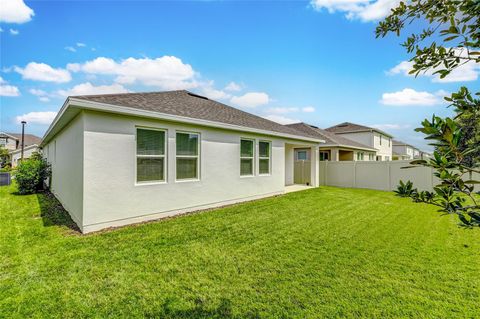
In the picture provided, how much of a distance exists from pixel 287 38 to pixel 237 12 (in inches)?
89.2

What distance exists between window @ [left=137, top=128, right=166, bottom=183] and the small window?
369cm

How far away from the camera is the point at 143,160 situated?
21.9 feet

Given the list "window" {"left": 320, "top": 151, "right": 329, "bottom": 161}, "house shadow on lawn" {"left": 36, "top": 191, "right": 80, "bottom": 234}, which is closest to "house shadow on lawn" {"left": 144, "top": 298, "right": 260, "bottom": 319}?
"house shadow on lawn" {"left": 36, "top": 191, "right": 80, "bottom": 234}

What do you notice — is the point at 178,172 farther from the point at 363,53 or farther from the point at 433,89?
the point at 363,53

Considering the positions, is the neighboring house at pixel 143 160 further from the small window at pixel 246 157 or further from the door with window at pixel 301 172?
the door with window at pixel 301 172

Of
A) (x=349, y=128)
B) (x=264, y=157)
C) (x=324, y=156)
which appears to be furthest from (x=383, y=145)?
(x=264, y=157)

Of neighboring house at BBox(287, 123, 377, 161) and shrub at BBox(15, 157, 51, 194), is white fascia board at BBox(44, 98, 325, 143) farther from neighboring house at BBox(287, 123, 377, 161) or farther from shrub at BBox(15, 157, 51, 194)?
neighboring house at BBox(287, 123, 377, 161)

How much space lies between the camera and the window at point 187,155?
296 inches

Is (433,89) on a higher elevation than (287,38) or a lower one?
lower

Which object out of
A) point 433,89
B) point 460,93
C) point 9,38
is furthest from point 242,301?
point 9,38

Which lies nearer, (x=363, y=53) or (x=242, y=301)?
(x=242, y=301)

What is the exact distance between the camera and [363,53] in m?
8.44

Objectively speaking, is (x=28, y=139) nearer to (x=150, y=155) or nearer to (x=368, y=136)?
(x=150, y=155)

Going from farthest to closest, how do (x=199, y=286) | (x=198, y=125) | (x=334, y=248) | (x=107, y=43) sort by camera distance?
1. (x=107, y=43)
2. (x=198, y=125)
3. (x=334, y=248)
4. (x=199, y=286)
